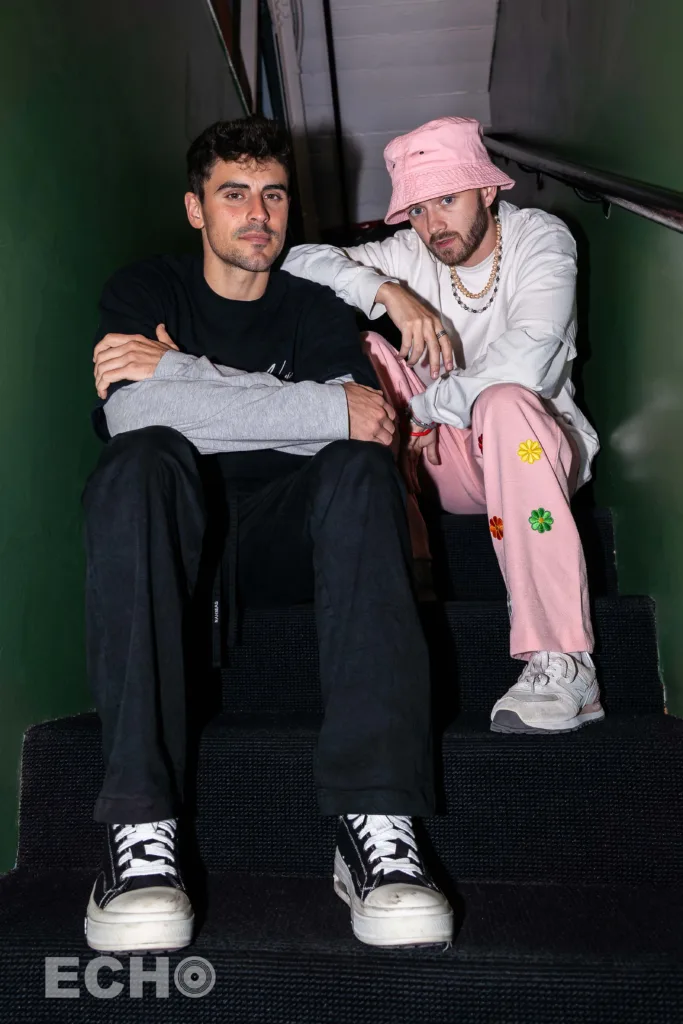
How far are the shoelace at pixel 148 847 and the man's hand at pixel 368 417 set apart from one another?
25.0 inches

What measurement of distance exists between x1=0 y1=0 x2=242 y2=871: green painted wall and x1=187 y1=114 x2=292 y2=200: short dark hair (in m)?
0.19

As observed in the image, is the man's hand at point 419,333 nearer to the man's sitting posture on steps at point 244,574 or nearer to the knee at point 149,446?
the man's sitting posture on steps at point 244,574

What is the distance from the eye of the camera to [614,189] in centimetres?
156

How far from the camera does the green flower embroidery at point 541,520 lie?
Result: 142 cm

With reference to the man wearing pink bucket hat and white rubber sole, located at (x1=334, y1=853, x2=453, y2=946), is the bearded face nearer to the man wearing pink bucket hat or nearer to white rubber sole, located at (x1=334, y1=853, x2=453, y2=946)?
the man wearing pink bucket hat

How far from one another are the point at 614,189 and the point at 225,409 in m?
0.83

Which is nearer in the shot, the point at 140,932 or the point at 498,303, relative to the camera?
the point at 140,932

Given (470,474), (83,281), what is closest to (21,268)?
(83,281)

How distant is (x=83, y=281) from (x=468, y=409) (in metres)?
0.74

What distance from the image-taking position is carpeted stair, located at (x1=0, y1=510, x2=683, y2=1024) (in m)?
0.96

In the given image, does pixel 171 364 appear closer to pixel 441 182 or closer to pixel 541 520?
pixel 541 520

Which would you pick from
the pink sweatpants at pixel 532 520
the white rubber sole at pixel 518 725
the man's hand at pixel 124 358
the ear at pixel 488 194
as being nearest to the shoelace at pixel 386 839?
the white rubber sole at pixel 518 725

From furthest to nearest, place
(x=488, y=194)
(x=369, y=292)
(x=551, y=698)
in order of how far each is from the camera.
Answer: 1. (x=488, y=194)
2. (x=369, y=292)
3. (x=551, y=698)

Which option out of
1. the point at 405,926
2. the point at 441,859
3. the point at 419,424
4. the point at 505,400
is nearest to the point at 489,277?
the point at 419,424
